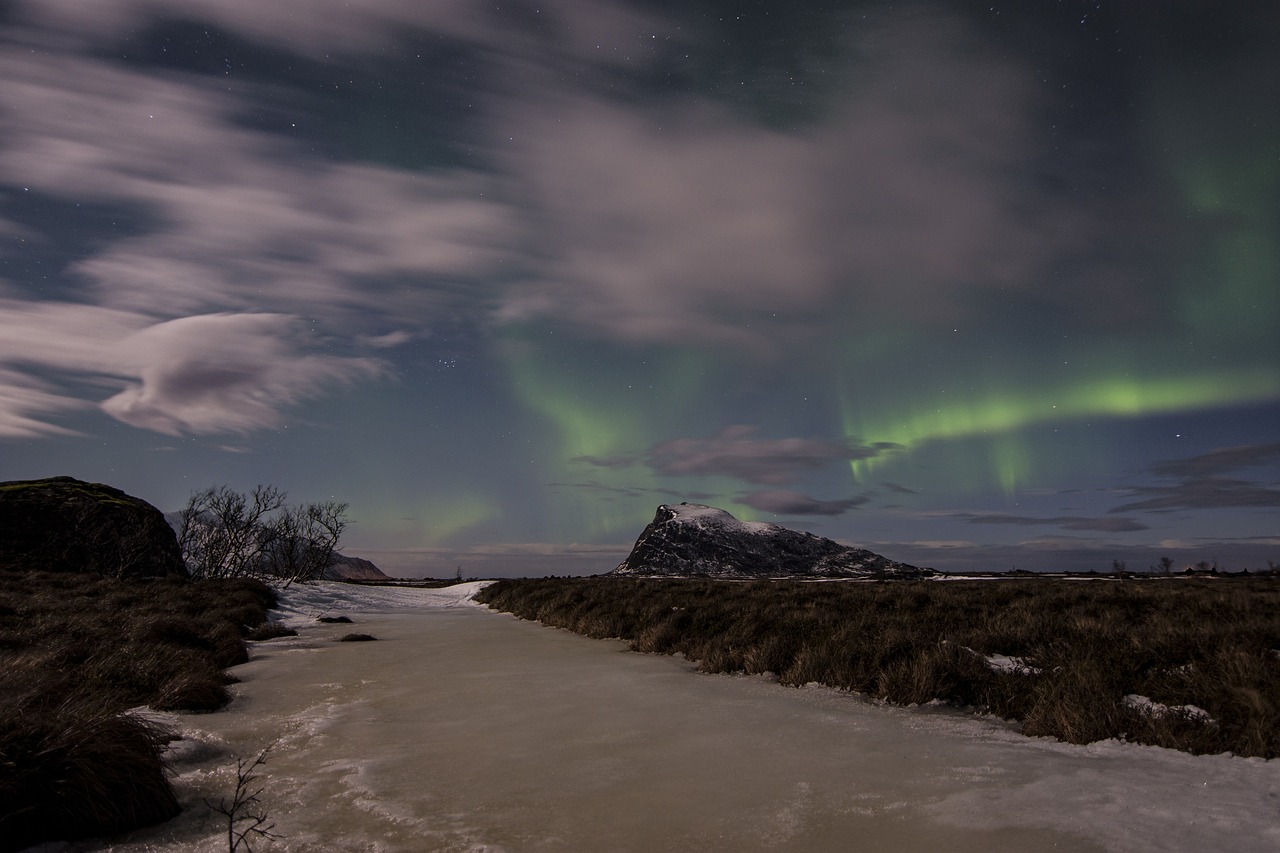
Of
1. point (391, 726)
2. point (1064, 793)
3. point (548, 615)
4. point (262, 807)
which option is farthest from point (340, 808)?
point (548, 615)

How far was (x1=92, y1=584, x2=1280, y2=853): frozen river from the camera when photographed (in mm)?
3047

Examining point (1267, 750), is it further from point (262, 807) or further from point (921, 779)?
point (262, 807)

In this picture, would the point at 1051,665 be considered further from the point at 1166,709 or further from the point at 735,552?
the point at 735,552

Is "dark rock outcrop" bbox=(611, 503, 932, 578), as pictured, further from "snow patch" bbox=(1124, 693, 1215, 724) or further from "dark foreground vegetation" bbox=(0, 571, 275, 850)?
"snow patch" bbox=(1124, 693, 1215, 724)

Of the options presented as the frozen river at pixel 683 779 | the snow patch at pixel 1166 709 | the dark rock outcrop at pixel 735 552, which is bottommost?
the dark rock outcrop at pixel 735 552

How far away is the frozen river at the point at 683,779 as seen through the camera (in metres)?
3.05

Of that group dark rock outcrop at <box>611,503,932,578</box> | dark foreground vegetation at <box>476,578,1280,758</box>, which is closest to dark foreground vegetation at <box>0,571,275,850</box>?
dark foreground vegetation at <box>476,578,1280,758</box>

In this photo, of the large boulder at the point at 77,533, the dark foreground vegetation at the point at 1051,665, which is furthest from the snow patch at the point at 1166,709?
the large boulder at the point at 77,533

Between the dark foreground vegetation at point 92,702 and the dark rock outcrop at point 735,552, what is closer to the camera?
the dark foreground vegetation at point 92,702

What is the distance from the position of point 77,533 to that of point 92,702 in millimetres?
36354

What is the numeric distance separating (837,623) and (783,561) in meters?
169

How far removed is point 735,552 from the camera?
17438 cm

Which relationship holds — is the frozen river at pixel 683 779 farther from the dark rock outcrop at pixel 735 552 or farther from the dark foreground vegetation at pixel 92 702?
the dark rock outcrop at pixel 735 552

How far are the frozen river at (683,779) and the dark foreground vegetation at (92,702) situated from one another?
10.4 inches
